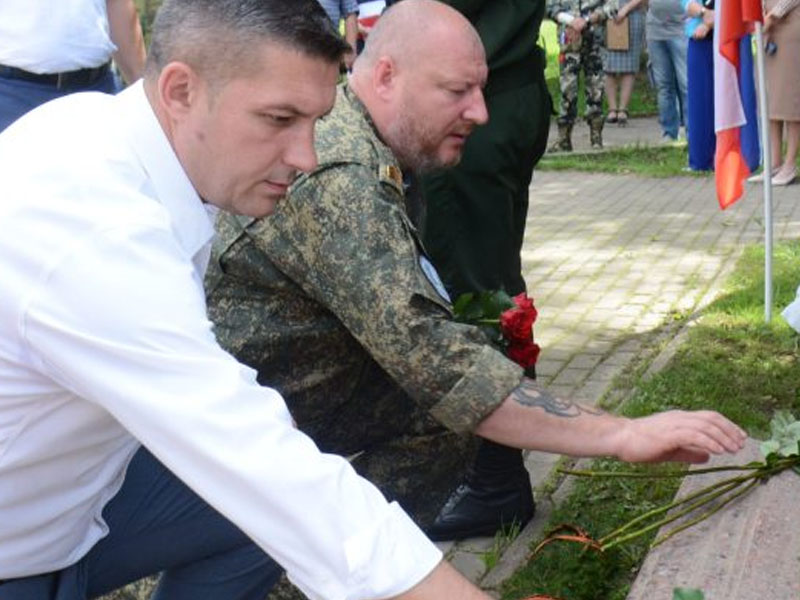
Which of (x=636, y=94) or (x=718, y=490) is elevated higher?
(x=718, y=490)

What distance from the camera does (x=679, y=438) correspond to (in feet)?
8.96

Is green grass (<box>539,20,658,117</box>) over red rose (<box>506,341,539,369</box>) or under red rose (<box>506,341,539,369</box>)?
under

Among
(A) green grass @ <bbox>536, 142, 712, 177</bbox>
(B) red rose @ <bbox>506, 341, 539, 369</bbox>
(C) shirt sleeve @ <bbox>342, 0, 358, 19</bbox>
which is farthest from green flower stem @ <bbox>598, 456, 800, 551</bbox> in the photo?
(A) green grass @ <bbox>536, 142, 712, 177</bbox>

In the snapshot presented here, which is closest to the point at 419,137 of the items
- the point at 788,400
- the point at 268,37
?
the point at 268,37

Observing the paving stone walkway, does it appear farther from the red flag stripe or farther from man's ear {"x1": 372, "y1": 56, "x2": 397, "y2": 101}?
man's ear {"x1": 372, "y1": 56, "x2": 397, "y2": 101}

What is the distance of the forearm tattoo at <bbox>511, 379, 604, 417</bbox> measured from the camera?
2930 millimetres

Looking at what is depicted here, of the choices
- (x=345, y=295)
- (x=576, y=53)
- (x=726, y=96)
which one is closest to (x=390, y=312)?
(x=345, y=295)

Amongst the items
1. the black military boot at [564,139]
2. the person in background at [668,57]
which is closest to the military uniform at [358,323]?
the black military boot at [564,139]

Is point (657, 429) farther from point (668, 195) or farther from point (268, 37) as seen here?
point (668, 195)

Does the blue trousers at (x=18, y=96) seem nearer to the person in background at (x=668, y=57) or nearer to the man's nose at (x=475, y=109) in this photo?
the man's nose at (x=475, y=109)

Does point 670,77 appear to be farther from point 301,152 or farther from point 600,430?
point 301,152

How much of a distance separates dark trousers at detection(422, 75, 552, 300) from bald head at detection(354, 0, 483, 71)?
79cm

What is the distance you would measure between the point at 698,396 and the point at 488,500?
4.27ft

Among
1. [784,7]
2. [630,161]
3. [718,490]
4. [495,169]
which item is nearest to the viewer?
[718,490]
